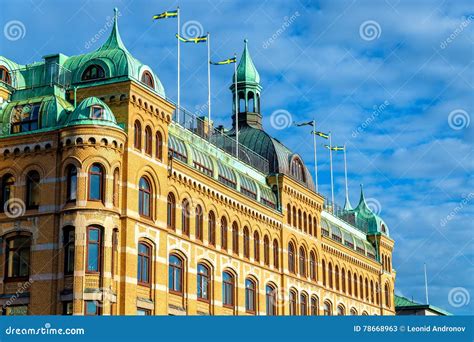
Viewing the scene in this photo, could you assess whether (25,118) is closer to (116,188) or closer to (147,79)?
(116,188)

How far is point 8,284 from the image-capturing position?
51.2m

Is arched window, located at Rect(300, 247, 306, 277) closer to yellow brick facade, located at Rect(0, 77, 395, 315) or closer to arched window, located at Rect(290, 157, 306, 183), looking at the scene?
arched window, located at Rect(290, 157, 306, 183)

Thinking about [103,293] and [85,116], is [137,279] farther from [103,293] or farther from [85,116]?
[85,116]

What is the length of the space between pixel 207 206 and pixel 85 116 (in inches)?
560

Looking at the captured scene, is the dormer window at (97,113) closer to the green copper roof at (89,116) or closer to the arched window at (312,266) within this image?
the green copper roof at (89,116)

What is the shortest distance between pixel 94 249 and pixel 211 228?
47.3 feet

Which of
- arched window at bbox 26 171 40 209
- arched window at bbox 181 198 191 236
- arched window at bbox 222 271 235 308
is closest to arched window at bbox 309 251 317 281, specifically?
arched window at bbox 222 271 235 308

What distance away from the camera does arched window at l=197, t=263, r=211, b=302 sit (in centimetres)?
5938

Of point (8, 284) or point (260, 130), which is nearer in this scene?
point (8, 284)

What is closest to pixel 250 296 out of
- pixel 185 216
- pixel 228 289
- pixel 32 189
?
pixel 228 289

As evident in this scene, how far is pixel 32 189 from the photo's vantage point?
170 ft

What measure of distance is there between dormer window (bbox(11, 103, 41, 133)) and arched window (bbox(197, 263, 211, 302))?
15.0 m

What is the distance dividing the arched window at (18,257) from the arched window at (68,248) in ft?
9.85
